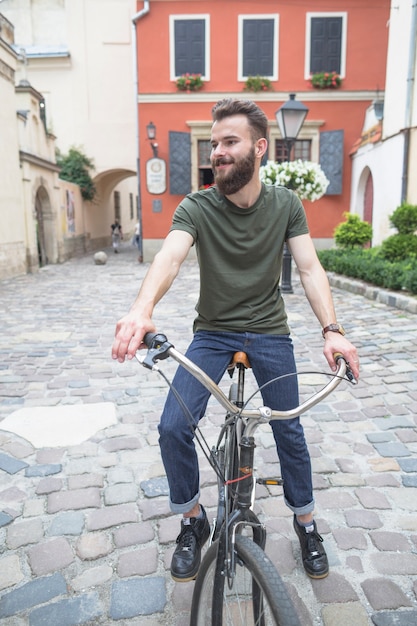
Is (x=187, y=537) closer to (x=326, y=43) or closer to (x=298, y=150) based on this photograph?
(x=298, y=150)

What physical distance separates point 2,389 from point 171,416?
3621 millimetres

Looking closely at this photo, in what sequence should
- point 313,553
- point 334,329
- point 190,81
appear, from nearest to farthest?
point 334,329, point 313,553, point 190,81

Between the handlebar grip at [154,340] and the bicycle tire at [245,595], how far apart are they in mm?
719

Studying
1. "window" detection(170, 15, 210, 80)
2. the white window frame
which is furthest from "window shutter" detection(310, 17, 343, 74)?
"window" detection(170, 15, 210, 80)

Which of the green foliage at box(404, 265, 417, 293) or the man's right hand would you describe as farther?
the green foliage at box(404, 265, 417, 293)

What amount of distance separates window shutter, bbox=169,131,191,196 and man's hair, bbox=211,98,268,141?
16922 mm

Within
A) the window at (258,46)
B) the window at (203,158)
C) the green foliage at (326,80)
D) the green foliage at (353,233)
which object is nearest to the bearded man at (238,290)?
the green foliage at (353,233)

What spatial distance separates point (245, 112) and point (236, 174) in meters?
0.26

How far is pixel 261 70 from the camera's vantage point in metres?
18.5

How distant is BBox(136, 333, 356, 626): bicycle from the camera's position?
5.29 feet

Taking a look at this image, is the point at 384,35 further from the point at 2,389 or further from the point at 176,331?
the point at 2,389

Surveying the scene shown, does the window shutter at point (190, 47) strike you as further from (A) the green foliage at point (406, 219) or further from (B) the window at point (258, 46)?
(A) the green foliage at point (406, 219)

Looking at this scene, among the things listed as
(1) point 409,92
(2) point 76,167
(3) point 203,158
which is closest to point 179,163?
(3) point 203,158

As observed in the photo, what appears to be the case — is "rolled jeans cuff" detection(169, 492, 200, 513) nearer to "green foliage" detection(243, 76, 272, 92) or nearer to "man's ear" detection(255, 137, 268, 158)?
"man's ear" detection(255, 137, 268, 158)
